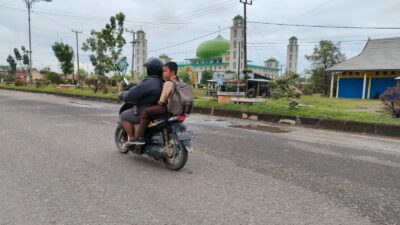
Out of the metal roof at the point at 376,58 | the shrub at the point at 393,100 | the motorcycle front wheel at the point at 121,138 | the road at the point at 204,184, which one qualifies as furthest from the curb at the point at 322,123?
the metal roof at the point at 376,58

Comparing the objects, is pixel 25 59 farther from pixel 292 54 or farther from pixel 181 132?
pixel 181 132

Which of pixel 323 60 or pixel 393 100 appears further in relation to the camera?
pixel 323 60

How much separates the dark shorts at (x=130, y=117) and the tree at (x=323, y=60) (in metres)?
43.6

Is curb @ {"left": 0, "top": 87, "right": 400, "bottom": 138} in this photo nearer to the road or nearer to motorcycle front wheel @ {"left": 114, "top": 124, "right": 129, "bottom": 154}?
the road

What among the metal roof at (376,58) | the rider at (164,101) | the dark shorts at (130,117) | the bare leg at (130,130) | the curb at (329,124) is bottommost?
the curb at (329,124)

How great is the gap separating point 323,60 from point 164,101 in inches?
1821

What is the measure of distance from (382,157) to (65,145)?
19.3ft

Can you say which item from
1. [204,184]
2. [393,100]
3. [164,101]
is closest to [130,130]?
[164,101]

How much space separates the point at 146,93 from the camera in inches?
202

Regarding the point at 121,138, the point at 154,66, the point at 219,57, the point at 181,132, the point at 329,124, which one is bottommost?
the point at 329,124

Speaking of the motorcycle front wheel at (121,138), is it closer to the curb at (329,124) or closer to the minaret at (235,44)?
the curb at (329,124)

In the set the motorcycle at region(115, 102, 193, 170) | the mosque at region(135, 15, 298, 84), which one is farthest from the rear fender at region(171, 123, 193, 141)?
the mosque at region(135, 15, 298, 84)

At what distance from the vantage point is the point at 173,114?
4.95 meters

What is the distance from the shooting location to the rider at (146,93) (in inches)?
203
